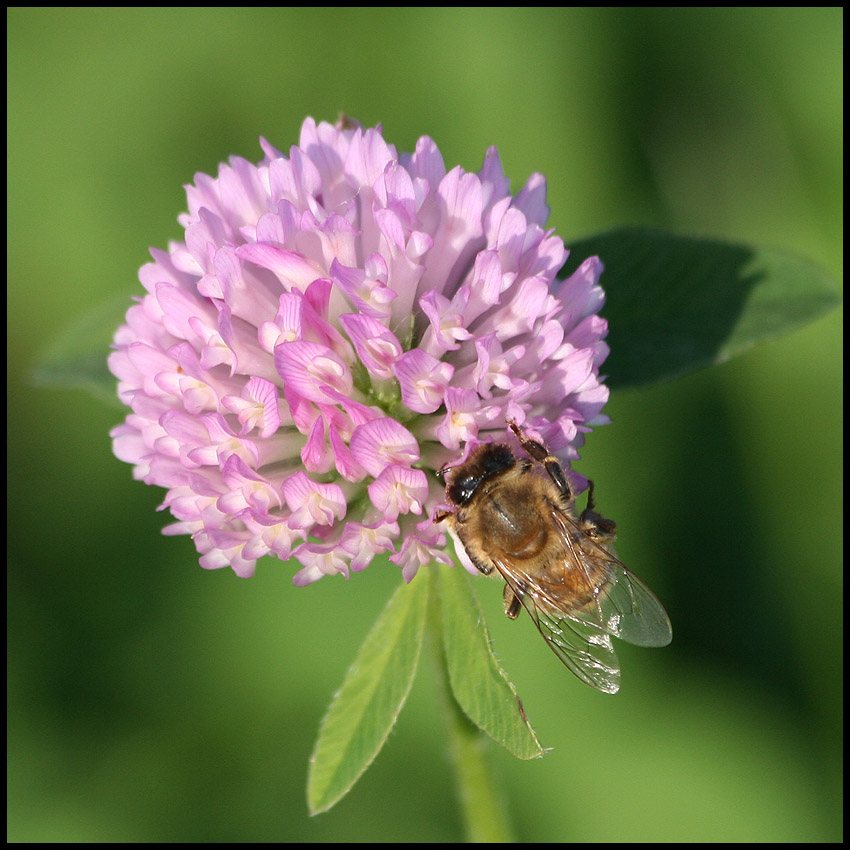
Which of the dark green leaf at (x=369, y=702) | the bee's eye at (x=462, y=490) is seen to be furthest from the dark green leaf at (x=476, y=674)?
the bee's eye at (x=462, y=490)

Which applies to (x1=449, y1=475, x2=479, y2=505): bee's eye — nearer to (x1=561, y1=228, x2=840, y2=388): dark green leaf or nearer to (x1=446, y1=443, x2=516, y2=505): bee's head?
(x1=446, y1=443, x2=516, y2=505): bee's head

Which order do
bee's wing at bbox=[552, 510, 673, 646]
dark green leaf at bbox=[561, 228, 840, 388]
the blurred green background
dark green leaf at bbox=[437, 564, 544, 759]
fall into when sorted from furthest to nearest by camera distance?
the blurred green background
dark green leaf at bbox=[561, 228, 840, 388]
bee's wing at bbox=[552, 510, 673, 646]
dark green leaf at bbox=[437, 564, 544, 759]

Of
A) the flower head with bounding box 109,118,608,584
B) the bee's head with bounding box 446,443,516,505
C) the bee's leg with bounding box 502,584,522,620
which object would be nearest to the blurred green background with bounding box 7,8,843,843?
the flower head with bounding box 109,118,608,584

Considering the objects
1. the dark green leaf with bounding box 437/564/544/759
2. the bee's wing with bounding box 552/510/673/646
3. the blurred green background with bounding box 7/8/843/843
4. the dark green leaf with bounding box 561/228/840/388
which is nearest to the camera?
the dark green leaf with bounding box 437/564/544/759

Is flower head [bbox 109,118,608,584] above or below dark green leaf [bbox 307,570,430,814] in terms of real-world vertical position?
above

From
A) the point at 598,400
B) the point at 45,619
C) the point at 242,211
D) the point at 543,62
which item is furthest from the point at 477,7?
the point at 45,619

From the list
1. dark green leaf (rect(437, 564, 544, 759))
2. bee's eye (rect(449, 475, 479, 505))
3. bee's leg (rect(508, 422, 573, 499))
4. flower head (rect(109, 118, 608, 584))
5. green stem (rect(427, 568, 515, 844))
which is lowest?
green stem (rect(427, 568, 515, 844))

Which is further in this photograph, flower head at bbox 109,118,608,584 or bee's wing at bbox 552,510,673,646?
bee's wing at bbox 552,510,673,646

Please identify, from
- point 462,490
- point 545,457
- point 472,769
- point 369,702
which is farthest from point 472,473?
point 472,769
